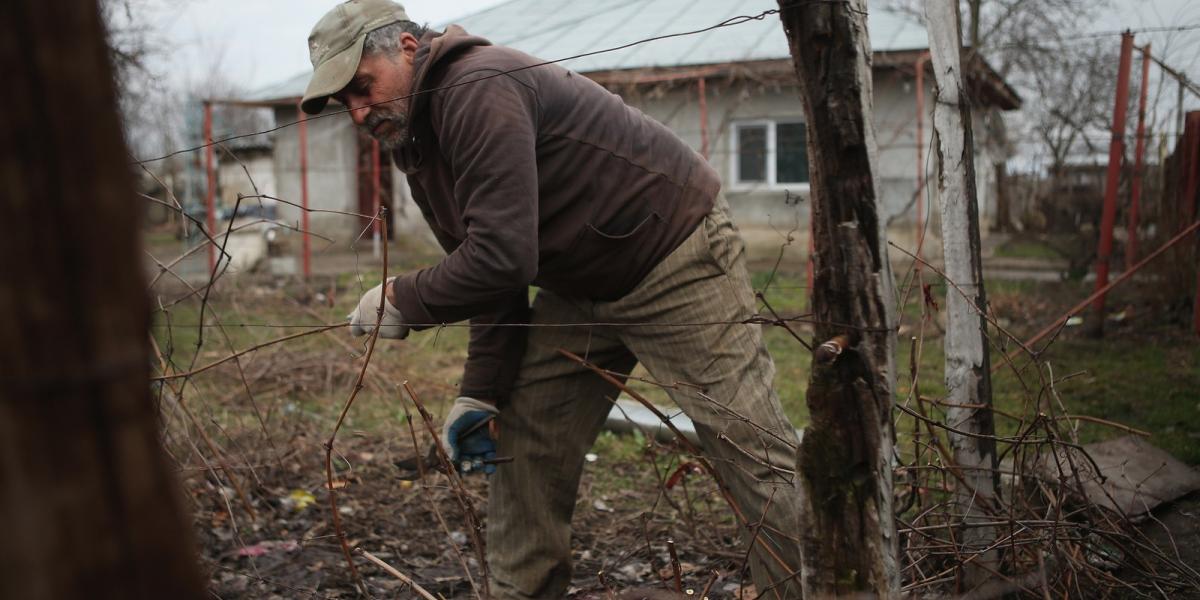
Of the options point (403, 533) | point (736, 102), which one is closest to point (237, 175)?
point (736, 102)

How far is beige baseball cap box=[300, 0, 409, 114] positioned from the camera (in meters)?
2.39

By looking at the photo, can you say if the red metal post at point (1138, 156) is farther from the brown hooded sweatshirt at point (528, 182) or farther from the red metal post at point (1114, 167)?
the brown hooded sweatshirt at point (528, 182)

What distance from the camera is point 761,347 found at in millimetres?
2523

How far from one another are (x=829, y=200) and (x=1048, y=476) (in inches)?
72.5

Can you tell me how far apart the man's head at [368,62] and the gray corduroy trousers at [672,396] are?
2.32ft

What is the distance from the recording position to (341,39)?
2416 millimetres

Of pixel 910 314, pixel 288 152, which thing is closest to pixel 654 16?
pixel 288 152

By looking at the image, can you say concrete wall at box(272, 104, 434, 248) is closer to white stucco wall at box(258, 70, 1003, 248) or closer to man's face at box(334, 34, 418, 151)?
white stucco wall at box(258, 70, 1003, 248)

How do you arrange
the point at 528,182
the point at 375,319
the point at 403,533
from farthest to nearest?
the point at 403,533 → the point at 375,319 → the point at 528,182

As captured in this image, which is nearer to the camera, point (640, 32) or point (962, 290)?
point (962, 290)

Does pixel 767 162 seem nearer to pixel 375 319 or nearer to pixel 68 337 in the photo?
pixel 375 319

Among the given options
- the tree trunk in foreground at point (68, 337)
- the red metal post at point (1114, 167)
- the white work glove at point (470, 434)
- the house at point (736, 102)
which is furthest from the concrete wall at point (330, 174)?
the tree trunk in foreground at point (68, 337)

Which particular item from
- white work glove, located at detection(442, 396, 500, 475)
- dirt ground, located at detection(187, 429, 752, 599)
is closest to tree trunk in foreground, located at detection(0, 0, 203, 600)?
white work glove, located at detection(442, 396, 500, 475)

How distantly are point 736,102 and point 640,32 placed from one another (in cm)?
247
